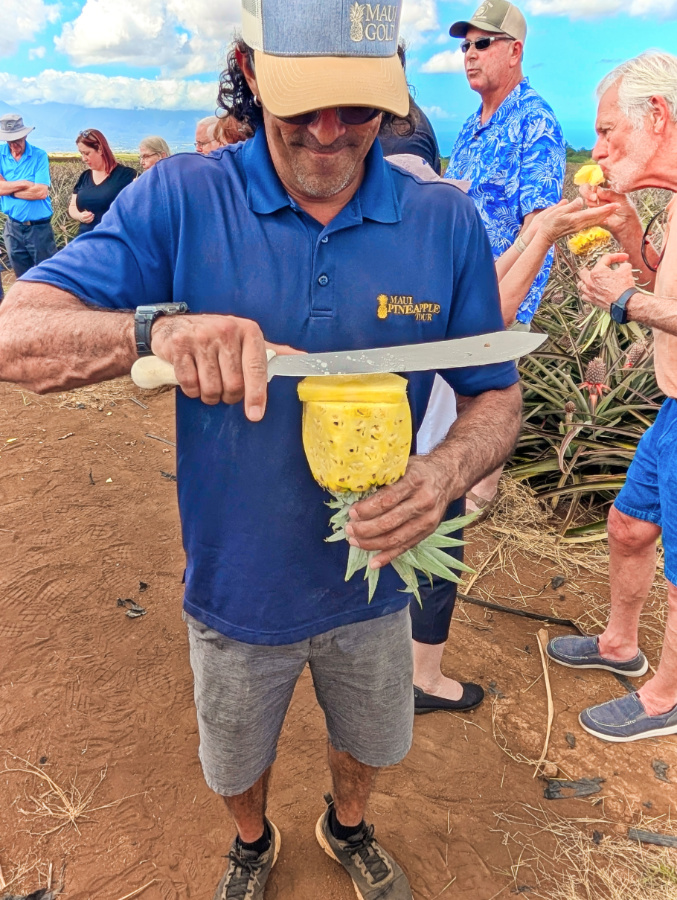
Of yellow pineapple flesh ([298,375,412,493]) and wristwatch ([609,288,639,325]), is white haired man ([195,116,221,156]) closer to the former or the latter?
wristwatch ([609,288,639,325])

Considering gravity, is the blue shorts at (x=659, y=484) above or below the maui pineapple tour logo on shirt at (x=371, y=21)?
below

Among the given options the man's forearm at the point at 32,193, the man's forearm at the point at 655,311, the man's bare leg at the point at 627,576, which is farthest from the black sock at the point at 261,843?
the man's forearm at the point at 32,193

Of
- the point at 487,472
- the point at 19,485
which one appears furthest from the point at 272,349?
the point at 19,485

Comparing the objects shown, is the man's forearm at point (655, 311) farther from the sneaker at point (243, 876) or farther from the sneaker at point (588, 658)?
the sneaker at point (243, 876)

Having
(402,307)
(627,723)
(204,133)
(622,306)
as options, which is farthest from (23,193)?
(627,723)

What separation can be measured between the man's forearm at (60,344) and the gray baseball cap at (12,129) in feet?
30.1

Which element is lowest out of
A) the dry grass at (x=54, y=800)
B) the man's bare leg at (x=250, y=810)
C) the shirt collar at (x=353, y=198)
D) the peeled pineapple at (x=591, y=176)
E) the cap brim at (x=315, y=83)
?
the dry grass at (x=54, y=800)

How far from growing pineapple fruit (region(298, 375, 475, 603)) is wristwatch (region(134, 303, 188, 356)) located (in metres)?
0.36

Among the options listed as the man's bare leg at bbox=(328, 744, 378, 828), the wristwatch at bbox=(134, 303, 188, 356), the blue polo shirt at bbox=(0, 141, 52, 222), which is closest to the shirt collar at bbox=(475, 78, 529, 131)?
the wristwatch at bbox=(134, 303, 188, 356)

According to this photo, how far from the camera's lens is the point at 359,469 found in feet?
4.83

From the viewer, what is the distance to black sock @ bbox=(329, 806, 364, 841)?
2.43 m

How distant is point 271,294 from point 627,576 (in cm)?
272

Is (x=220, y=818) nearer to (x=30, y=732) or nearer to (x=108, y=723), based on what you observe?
(x=108, y=723)

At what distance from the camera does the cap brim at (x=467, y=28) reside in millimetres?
3900
